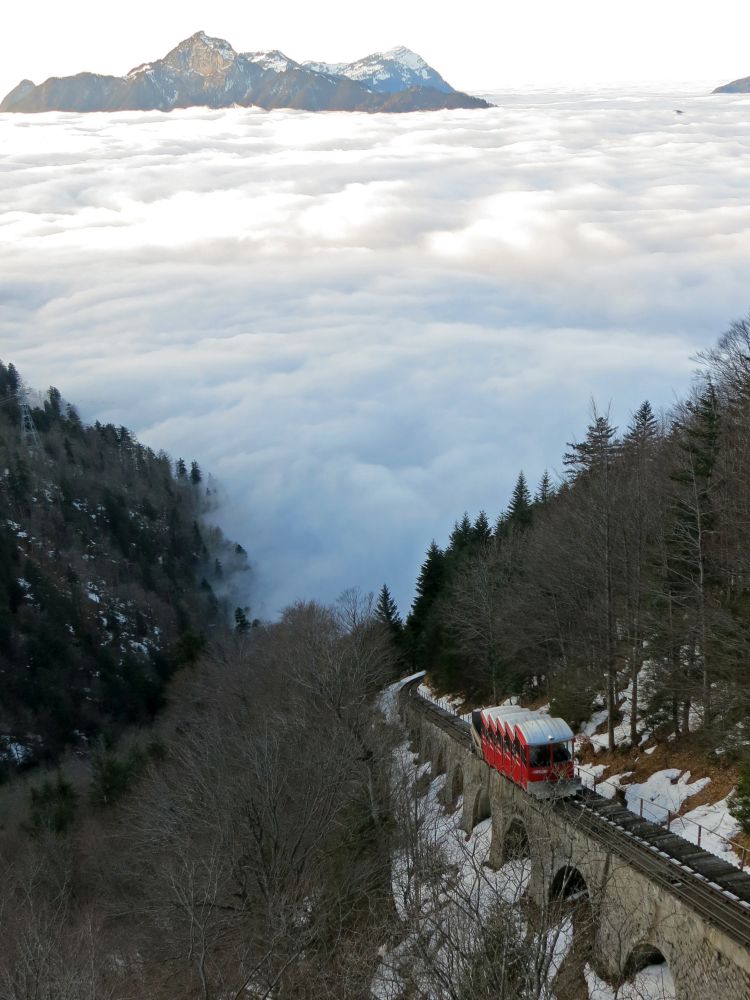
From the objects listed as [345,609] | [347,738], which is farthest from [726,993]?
[345,609]

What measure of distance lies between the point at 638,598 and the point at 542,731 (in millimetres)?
7369

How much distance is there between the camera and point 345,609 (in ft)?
182

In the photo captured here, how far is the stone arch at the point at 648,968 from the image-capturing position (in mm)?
18906

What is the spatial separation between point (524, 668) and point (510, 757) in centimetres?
1559

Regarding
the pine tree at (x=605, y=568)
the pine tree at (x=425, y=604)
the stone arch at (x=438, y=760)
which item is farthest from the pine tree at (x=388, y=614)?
the pine tree at (x=605, y=568)

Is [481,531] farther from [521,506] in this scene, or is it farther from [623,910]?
[623,910]

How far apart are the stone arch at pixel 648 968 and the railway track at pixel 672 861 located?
1.75m

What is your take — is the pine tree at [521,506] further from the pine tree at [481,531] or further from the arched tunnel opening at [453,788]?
the arched tunnel opening at [453,788]

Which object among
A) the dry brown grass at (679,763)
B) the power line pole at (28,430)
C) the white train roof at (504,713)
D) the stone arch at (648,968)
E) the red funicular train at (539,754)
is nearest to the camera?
the stone arch at (648,968)

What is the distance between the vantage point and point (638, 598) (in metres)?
30.8

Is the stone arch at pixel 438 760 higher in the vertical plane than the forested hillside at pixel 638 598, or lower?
lower

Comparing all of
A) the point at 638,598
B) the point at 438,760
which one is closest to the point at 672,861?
the point at 638,598

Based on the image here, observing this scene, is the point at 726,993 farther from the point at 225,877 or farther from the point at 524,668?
the point at 524,668

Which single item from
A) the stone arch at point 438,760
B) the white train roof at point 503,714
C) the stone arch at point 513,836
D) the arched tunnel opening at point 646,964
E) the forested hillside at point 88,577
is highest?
the white train roof at point 503,714
